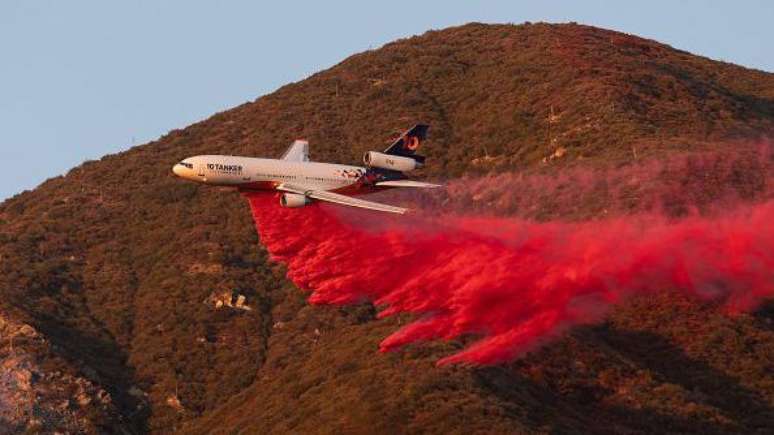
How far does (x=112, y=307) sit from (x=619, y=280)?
47.5m

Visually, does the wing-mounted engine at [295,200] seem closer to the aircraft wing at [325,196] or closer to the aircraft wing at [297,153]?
the aircraft wing at [325,196]

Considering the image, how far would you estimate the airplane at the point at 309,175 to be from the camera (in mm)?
79500

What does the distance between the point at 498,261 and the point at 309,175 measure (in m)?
11.6

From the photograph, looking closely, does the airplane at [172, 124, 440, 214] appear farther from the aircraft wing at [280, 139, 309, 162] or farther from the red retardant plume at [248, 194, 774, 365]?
the red retardant plume at [248, 194, 774, 365]

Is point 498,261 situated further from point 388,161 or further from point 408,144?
point 408,144

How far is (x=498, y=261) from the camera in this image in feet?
276

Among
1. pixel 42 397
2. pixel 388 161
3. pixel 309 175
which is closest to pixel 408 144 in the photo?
pixel 388 161

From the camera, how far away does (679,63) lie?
163 meters

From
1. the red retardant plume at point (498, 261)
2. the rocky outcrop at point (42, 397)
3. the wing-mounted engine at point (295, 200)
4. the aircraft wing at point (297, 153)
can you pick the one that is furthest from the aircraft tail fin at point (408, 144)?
the rocky outcrop at point (42, 397)

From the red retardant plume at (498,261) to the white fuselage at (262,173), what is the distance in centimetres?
355

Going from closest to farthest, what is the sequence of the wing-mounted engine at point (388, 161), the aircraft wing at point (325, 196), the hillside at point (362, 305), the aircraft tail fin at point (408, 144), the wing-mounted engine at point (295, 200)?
the aircraft wing at point (325, 196), the wing-mounted engine at point (295, 200), the wing-mounted engine at point (388, 161), the aircraft tail fin at point (408, 144), the hillside at point (362, 305)

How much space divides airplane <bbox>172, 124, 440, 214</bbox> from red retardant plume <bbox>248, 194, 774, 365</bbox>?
3.56 meters

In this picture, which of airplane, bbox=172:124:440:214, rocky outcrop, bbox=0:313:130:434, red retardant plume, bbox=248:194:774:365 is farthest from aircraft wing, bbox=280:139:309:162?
rocky outcrop, bbox=0:313:130:434

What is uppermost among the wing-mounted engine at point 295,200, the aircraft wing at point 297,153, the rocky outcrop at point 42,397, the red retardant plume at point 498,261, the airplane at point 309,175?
the aircraft wing at point 297,153
